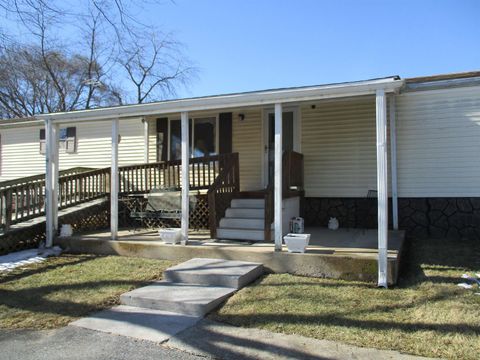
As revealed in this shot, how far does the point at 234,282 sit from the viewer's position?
5191mm

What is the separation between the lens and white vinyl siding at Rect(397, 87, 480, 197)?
7.78 meters

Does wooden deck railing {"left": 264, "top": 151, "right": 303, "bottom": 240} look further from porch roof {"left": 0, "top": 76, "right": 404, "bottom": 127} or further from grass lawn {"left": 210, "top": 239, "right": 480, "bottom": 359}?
porch roof {"left": 0, "top": 76, "right": 404, "bottom": 127}

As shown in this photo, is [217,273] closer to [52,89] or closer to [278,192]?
[278,192]

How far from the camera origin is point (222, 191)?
7660 millimetres

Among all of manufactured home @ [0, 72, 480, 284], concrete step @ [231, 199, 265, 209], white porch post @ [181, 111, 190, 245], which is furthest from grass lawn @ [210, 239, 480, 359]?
concrete step @ [231, 199, 265, 209]

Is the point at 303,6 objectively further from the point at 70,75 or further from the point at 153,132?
the point at 70,75

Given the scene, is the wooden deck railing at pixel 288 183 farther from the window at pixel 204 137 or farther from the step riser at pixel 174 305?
the window at pixel 204 137

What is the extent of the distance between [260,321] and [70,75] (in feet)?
85.8

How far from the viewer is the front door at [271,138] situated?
9312 mm

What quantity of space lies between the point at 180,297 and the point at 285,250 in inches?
73.6

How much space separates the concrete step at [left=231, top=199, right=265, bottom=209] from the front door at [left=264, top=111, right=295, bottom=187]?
67.7 inches

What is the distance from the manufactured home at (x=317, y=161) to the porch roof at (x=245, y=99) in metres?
0.02

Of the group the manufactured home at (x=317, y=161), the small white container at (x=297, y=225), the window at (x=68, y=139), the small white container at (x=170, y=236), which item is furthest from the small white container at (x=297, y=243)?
the window at (x=68, y=139)

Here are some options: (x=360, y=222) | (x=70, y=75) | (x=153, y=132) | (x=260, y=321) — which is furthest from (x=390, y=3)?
(x=70, y=75)
